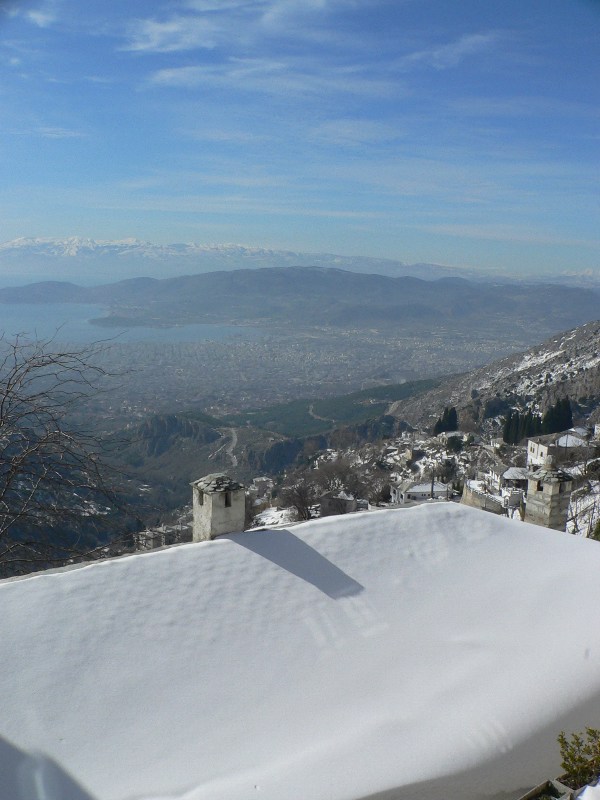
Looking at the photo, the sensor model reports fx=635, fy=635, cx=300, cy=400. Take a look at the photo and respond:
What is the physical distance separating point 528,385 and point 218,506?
8095 centimetres

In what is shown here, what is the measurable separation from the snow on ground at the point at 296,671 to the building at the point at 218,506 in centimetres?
29

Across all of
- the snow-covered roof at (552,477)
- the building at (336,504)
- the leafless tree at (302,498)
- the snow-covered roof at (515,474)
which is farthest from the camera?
the snow-covered roof at (515,474)

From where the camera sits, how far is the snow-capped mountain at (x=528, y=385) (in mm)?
71562

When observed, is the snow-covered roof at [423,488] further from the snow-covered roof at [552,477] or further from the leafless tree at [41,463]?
the leafless tree at [41,463]

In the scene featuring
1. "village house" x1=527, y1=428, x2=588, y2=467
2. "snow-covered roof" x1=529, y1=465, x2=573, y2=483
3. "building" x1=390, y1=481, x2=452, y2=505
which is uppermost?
"snow-covered roof" x1=529, y1=465, x2=573, y2=483

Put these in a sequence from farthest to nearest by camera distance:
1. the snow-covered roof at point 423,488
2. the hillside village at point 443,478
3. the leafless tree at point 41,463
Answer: the snow-covered roof at point 423,488
the hillside village at point 443,478
the leafless tree at point 41,463

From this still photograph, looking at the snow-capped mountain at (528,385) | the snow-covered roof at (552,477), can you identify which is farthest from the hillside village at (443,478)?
the snow-capped mountain at (528,385)

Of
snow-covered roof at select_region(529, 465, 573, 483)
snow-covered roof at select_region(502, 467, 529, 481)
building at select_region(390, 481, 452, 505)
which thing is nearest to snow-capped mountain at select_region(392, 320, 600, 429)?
snow-covered roof at select_region(502, 467, 529, 481)

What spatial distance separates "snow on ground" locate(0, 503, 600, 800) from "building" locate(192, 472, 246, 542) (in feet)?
0.96

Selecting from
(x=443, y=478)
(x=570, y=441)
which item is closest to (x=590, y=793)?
(x=570, y=441)

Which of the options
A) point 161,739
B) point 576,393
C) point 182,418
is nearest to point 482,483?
point 576,393

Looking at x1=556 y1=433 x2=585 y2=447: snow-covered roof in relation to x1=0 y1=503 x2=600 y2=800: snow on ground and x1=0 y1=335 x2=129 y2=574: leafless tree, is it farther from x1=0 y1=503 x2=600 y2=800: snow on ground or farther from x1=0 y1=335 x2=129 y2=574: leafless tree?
x1=0 y1=335 x2=129 y2=574: leafless tree

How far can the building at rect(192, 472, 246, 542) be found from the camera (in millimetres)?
6578

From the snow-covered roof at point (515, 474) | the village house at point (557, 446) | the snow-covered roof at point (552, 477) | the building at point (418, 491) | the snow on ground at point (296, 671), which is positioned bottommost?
the building at point (418, 491)
